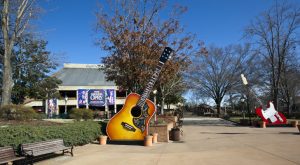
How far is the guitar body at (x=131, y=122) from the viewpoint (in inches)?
619

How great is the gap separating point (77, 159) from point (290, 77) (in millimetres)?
42886

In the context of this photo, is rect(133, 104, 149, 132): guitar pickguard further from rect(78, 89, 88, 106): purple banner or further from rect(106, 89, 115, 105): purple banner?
rect(78, 89, 88, 106): purple banner

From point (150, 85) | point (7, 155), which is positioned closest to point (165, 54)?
point (150, 85)

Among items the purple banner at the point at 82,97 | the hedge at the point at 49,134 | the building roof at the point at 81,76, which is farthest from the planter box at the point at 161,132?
the building roof at the point at 81,76

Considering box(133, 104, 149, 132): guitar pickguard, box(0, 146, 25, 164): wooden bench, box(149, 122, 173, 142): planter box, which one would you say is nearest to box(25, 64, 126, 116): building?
box(149, 122, 173, 142): planter box

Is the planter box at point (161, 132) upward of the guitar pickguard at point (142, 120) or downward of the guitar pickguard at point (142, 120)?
downward

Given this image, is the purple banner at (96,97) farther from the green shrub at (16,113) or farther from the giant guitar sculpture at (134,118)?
the giant guitar sculpture at (134,118)

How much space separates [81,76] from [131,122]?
58.7 metres

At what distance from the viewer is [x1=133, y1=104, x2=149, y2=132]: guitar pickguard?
1570 cm

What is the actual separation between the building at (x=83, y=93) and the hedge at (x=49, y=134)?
3912cm

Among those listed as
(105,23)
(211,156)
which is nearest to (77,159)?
(211,156)

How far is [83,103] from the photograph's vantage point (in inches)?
2388

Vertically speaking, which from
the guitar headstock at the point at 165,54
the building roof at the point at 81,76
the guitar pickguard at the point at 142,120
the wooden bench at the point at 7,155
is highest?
the building roof at the point at 81,76

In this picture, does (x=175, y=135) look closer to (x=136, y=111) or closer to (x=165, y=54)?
(x=136, y=111)
